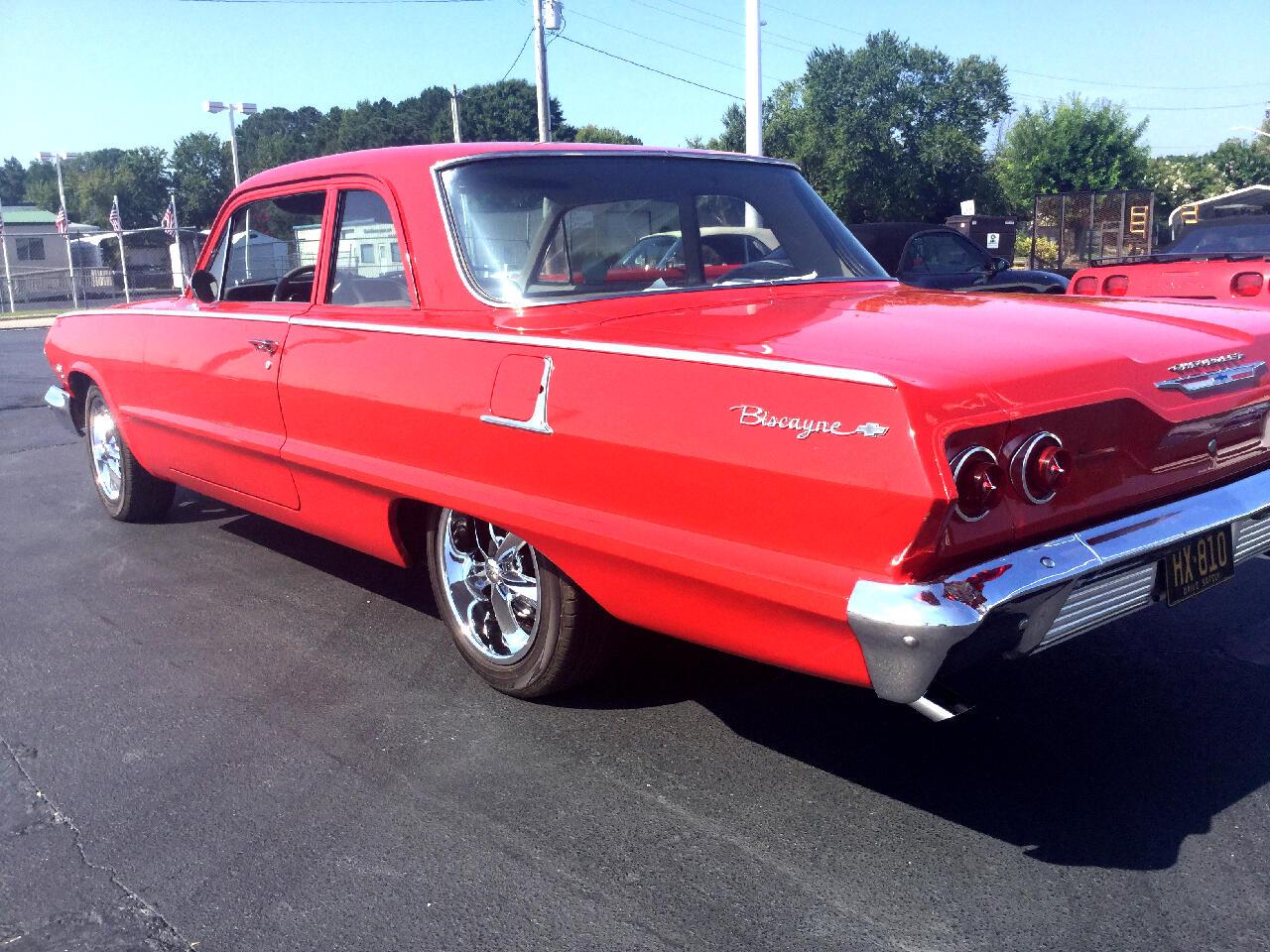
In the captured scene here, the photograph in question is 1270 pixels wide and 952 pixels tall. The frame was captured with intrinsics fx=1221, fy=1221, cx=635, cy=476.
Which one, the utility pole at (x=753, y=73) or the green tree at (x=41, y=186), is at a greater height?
the green tree at (x=41, y=186)

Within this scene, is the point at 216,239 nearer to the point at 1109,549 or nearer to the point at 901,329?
the point at 901,329

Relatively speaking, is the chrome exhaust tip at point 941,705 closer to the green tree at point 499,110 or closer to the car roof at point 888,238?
the car roof at point 888,238

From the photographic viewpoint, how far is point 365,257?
162 inches

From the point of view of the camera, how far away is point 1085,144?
179 feet

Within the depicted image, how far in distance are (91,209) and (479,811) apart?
90.4 metres

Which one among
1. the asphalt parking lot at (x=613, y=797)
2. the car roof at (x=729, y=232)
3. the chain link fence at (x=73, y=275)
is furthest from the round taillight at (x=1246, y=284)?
the chain link fence at (x=73, y=275)

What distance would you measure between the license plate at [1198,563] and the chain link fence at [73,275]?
30466 mm

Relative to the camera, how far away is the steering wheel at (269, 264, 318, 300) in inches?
178

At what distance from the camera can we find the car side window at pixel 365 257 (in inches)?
154

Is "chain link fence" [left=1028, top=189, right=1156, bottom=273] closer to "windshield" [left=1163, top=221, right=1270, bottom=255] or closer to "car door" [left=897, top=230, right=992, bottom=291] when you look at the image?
"car door" [left=897, top=230, right=992, bottom=291]

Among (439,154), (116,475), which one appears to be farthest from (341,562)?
(439,154)

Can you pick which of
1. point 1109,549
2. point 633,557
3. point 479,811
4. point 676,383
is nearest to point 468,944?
point 479,811

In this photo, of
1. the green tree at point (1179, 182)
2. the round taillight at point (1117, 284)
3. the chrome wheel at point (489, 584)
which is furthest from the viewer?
the green tree at point (1179, 182)

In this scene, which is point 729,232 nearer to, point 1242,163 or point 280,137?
point 1242,163
